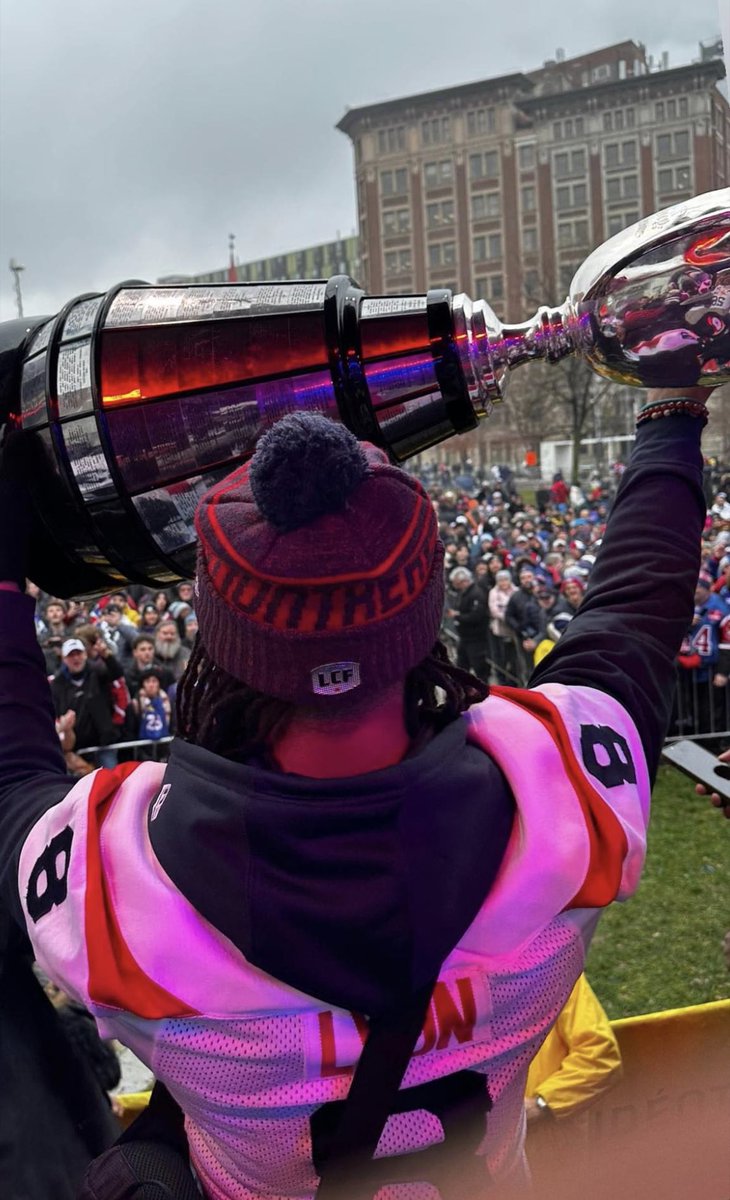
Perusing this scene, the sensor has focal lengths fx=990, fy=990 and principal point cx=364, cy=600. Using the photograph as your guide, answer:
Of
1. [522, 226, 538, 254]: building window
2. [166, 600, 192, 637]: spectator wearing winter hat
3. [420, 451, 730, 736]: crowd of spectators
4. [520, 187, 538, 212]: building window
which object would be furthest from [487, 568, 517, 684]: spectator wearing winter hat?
[522, 226, 538, 254]: building window

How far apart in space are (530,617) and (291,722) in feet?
32.3

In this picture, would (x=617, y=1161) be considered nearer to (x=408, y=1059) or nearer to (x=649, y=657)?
(x=408, y=1059)

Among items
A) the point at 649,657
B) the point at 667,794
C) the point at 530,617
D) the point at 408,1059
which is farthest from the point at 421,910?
the point at 530,617

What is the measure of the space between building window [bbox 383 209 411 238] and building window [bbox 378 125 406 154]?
3508 millimetres

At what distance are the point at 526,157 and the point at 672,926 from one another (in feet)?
202

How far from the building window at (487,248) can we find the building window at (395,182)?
5.61 metres

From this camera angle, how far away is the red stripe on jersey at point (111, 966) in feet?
3.19

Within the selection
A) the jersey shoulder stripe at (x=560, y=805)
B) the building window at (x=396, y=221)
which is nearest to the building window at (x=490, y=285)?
the building window at (x=396, y=221)

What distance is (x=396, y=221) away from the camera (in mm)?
63312

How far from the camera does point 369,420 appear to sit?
1258 mm

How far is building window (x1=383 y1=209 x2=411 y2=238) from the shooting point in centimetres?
6299

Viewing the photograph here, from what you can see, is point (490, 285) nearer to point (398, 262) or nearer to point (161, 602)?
point (398, 262)

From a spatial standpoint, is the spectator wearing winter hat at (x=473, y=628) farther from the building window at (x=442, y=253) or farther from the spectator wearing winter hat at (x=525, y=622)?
the building window at (x=442, y=253)

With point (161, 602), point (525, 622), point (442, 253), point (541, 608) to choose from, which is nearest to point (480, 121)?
point (442, 253)
